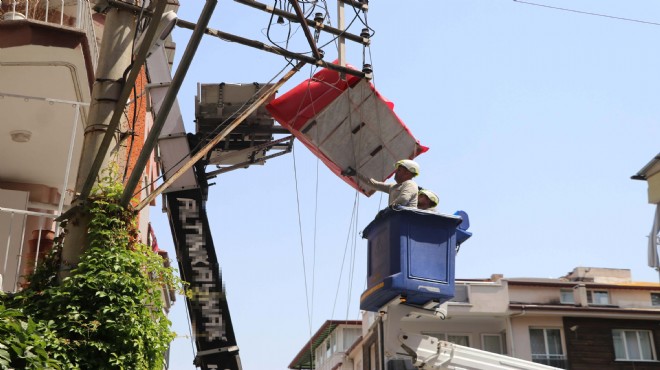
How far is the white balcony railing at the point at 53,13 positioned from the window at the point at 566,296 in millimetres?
30077

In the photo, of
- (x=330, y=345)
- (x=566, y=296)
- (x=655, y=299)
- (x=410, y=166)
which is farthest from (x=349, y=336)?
(x=410, y=166)

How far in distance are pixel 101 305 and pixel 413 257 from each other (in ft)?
10.5

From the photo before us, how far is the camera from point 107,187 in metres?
8.03

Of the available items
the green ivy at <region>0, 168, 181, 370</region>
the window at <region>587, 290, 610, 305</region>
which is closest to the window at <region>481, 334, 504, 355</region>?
the window at <region>587, 290, 610, 305</region>

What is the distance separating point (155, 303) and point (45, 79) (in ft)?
15.9

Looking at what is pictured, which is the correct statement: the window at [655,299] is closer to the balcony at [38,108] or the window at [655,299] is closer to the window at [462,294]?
the window at [462,294]

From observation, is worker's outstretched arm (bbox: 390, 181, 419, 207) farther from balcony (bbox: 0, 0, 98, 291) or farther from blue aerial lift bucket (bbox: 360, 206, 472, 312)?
balcony (bbox: 0, 0, 98, 291)

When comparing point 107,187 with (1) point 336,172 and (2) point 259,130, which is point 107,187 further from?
(2) point 259,130

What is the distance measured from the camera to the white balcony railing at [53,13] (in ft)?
36.9

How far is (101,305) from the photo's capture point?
766 cm

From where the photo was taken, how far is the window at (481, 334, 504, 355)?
39.2 m

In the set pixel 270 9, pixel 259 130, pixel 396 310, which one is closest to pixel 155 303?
pixel 396 310

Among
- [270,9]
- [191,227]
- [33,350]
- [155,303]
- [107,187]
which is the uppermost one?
[270,9]

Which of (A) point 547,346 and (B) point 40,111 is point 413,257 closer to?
(B) point 40,111
